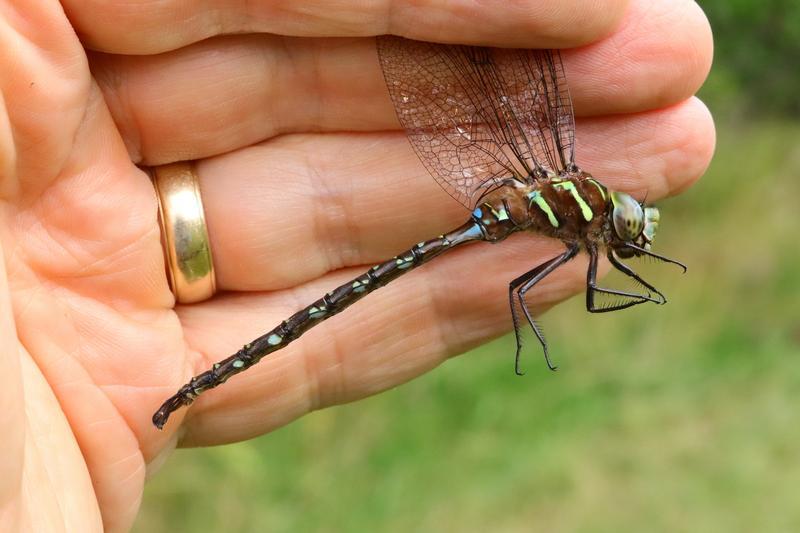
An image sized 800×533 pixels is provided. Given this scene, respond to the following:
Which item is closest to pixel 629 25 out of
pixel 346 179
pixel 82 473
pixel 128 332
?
pixel 346 179

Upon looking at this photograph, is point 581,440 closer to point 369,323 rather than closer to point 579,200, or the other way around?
point 369,323

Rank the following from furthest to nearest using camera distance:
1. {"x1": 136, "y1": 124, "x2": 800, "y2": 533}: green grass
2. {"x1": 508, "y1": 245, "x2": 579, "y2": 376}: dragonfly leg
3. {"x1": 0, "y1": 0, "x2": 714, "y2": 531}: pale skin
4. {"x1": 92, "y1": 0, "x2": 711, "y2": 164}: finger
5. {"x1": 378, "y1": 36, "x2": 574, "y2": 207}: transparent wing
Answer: {"x1": 136, "y1": 124, "x2": 800, "y2": 533}: green grass → {"x1": 508, "y1": 245, "x2": 579, "y2": 376}: dragonfly leg → {"x1": 378, "y1": 36, "x2": 574, "y2": 207}: transparent wing → {"x1": 92, "y1": 0, "x2": 711, "y2": 164}: finger → {"x1": 0, "y1": 0, "x2": 714, "y2": 531}: pale skin

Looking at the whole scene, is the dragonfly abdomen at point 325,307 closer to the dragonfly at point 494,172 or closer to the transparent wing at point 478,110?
the dragonfly at point 494,172

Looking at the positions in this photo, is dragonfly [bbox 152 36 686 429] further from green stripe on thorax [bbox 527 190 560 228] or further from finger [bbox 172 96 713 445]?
finger [bbox 172 96 713 445]

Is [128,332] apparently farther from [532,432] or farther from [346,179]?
[532,432]

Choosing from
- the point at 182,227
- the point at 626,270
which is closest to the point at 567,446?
the point at 626,270

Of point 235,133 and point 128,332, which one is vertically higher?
point 235,133

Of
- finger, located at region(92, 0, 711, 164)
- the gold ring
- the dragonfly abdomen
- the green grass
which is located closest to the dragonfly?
the dragonfly abdomen
